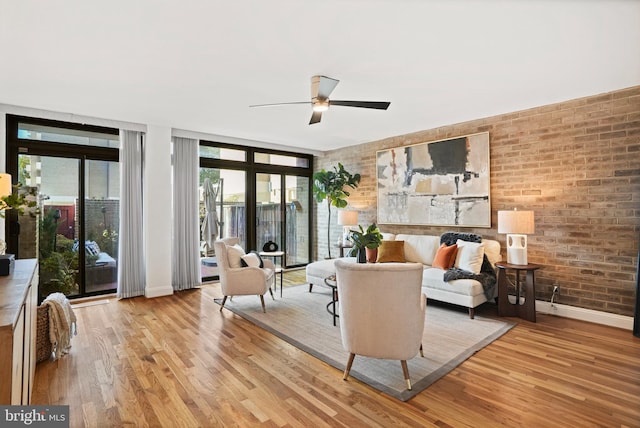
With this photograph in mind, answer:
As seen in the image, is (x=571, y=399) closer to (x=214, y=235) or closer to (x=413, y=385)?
(x=413, y=385)

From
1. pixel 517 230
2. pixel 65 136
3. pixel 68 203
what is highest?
pixel 65 136

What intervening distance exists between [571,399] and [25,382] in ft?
11.4

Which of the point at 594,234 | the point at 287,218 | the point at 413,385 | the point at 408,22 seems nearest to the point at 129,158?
the point at 287,218

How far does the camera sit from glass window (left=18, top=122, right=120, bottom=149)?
14.2 feet

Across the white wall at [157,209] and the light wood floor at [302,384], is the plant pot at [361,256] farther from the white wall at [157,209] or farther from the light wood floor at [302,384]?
the white wall at [157,209]

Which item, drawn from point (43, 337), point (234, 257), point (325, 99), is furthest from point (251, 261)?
point (325, 99)

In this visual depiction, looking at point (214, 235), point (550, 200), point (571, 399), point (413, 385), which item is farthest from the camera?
point (214, 235)

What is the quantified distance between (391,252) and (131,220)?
3.99 metres

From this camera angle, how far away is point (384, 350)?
2.42 m

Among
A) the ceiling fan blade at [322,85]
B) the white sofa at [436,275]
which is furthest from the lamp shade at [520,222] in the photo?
the ceiling fan blade at [322,85]

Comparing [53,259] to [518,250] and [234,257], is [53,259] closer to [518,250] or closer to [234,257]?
[234,257]

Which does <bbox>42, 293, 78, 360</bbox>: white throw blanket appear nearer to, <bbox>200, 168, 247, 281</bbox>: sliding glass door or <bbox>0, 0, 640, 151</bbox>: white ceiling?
<bbox>0, 0, 640, 151</bbox>: white ceiling

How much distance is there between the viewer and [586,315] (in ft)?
12.5

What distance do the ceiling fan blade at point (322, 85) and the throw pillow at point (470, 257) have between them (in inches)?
107
